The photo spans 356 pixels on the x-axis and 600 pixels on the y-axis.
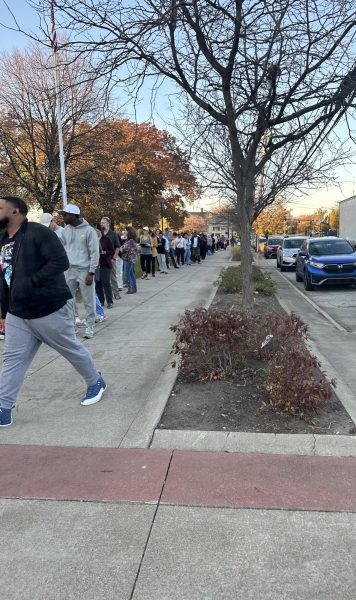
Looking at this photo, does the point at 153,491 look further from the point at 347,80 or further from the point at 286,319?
the point at 347,80

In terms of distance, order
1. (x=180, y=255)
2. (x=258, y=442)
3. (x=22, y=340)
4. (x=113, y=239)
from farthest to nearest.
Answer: (x=180, y=255)
(x=113, y=239)
(x=22, y=340)
(x=258, y=442)

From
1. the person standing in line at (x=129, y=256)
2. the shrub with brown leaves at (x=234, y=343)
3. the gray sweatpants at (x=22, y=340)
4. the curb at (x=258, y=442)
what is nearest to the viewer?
the curb at (x=258, y=442)

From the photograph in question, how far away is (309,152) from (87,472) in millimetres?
6822

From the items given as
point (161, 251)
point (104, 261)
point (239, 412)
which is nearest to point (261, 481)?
point (239, 412)

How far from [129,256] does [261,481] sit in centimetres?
963

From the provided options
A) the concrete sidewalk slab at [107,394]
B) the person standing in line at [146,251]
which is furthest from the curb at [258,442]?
the person standing in line at [146,251]

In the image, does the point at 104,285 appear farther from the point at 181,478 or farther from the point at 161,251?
the point at 161,251

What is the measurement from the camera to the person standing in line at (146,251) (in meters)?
15.9

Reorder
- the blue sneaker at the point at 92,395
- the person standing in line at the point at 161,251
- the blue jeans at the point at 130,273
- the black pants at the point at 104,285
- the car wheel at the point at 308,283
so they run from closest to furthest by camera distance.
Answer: the blue sneaker at the point at 92,395, the black pants at the point at 104,285, the blue jeans at the point at 130,273, the car wheel at the point at 308,283, the person standing in line at the point at 161,251

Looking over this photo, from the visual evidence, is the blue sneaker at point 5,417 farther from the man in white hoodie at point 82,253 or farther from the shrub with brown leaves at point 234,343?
the man in white hoodie at point 82,253

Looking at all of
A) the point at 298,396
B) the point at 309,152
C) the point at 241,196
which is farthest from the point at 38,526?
the point at 309,152

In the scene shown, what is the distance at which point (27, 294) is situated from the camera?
159 inches

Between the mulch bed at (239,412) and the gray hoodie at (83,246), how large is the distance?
2.70 m

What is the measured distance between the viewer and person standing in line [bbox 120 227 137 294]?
12422mm
